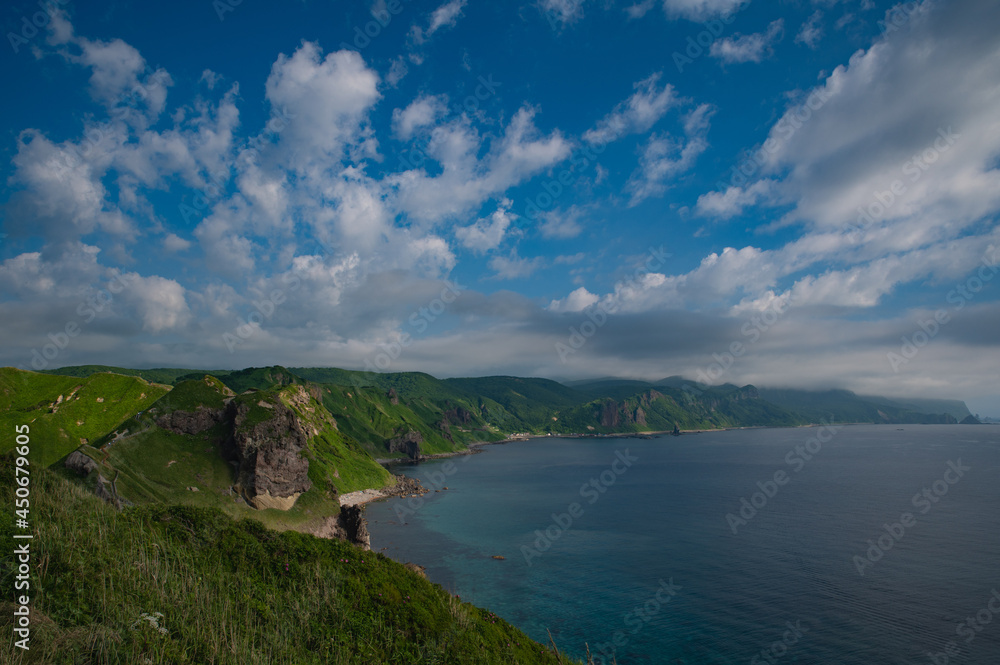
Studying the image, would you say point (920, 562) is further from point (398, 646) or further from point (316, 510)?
A: point (316, 510)

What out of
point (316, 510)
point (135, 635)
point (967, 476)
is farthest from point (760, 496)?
point (135, 635)

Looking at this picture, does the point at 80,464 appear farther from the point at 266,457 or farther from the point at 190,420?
the point at 266,457

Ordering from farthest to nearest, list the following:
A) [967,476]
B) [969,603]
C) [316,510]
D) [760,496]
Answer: [967,476]
[760,496]
[316,510]
[969,603]

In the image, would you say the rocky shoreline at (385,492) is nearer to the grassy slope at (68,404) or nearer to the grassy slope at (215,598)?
the grassy slope at (68,404)

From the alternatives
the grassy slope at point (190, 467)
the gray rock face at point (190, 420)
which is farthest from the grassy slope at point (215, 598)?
the gray rock face at point (190, 420)

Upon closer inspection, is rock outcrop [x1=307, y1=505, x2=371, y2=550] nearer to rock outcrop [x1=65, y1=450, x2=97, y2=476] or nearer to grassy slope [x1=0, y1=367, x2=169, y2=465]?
rock outcrop [x1=65, y1=450, x2=97, y2=476]

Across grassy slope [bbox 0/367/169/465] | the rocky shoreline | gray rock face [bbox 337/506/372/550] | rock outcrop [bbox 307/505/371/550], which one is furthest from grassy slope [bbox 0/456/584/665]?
the rocky shoreline
